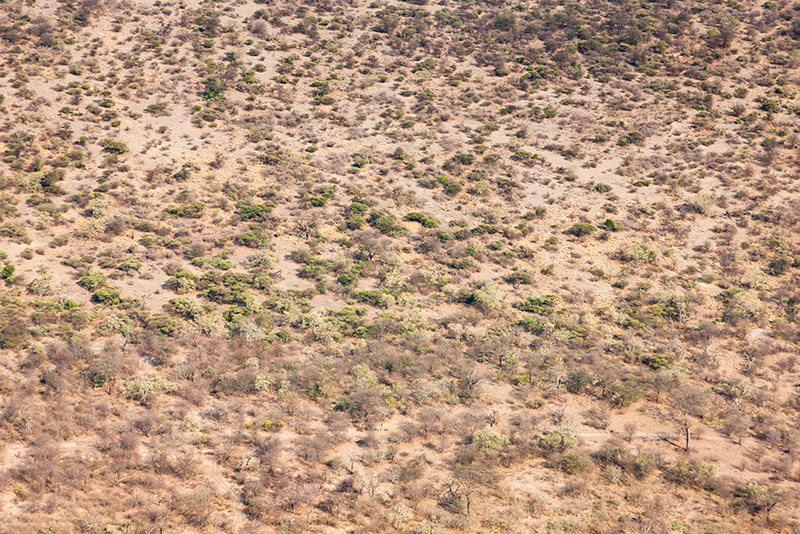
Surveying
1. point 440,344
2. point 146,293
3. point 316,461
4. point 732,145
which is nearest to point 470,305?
point 440,344

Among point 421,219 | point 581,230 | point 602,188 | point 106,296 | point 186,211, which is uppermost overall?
point 186,211

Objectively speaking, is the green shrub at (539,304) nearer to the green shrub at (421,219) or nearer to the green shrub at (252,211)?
the green shrub at (421,219)

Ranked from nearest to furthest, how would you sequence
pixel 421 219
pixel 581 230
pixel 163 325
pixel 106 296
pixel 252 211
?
pixel 163 325 → pixel 106 296 → pixel 252 211 → pixel 581 230 → pixel 421 219

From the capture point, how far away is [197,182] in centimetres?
6688

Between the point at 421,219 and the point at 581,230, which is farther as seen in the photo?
the point at 421,219

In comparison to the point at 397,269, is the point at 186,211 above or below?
above

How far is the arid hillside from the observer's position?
36000 millimetres

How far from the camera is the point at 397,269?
58.1m

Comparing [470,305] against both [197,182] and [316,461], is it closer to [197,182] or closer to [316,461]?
[316,461]

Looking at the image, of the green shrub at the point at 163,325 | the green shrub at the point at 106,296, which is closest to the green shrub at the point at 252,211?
the green shrub at the point at 106,296

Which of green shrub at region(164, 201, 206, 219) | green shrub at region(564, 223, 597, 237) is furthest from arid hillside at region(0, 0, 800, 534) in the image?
green shrub at region(564, 223, 597, 237)

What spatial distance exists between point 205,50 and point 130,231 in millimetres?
43286

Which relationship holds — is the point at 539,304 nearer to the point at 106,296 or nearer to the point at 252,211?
the point at 252,211

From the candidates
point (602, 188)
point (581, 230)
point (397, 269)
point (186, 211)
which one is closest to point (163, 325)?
point (186, 211)
